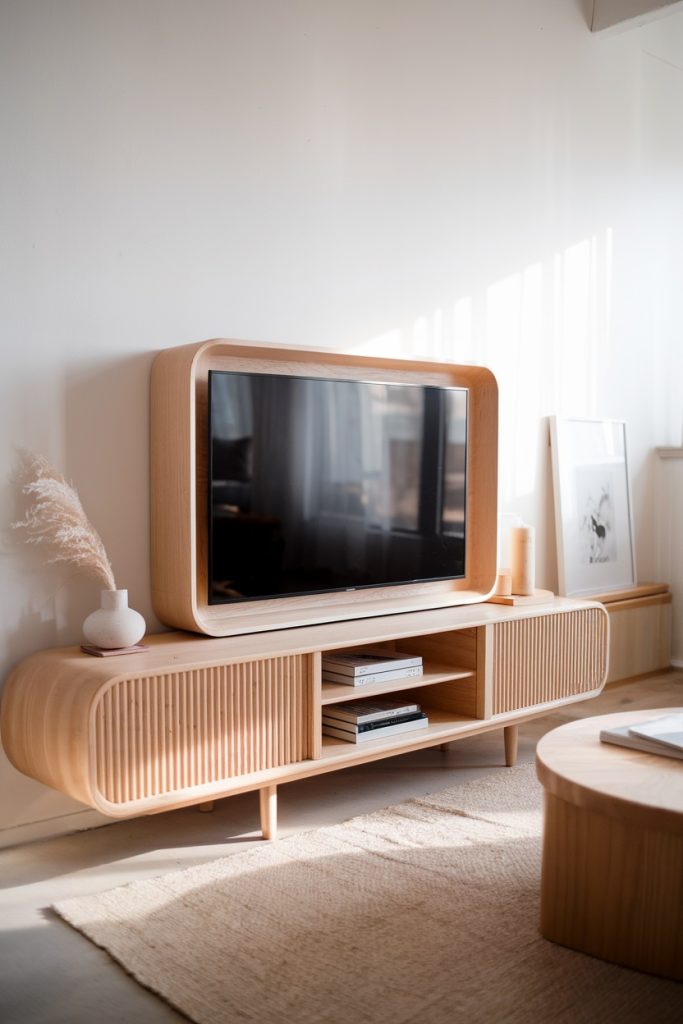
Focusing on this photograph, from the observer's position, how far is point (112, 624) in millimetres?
2494

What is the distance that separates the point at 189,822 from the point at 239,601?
610 mm

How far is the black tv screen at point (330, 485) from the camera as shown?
281cm

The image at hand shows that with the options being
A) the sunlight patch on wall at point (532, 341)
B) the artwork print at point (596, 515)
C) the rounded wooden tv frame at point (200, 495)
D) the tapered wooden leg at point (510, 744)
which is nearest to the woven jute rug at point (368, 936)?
the tapered wooden leg at point (510, 744)

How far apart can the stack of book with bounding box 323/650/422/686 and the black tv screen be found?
214 millimetres

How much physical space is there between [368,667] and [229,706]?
0.54 metres

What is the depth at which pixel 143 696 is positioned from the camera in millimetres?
2326

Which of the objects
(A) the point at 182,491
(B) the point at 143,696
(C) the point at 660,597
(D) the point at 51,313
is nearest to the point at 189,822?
(B) the point at 143,696

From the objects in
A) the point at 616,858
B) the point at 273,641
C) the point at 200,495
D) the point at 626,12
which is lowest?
the point at 616,858

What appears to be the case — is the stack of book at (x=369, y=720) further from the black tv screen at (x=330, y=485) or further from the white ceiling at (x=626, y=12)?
the white ceiling at (x=626, y=12)

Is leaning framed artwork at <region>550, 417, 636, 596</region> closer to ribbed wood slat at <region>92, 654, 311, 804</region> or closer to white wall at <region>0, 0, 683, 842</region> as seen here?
white wall at <region>0, 0, 683, 842</region>

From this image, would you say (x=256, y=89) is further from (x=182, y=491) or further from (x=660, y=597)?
(x=660, y=597)

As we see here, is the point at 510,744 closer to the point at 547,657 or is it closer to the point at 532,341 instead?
the point at 547,657

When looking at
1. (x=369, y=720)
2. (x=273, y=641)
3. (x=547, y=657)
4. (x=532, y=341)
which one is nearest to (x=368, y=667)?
(x=369, y=720)

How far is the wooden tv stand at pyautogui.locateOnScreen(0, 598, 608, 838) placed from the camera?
228 cm
